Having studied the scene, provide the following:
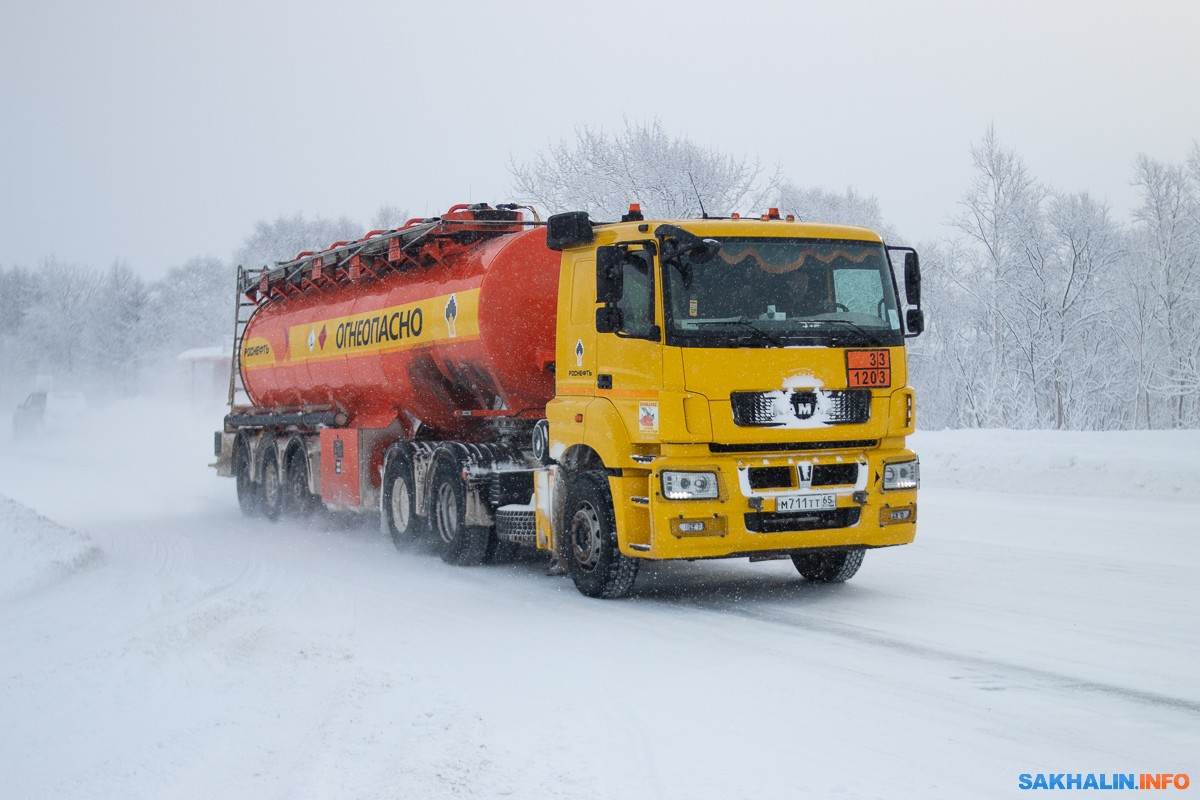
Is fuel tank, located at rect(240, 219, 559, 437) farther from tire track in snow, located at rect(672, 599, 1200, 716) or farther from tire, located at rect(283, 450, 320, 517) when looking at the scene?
tire track in snow, located at rect(672, 599, 1200, 716)

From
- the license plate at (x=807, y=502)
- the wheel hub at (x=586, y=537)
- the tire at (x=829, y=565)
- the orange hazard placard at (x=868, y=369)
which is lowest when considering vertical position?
the tire at (x=829, y=565)

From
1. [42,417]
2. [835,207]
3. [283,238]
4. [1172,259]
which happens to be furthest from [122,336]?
[1172,259]

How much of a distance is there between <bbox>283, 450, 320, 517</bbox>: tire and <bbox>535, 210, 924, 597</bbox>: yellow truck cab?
25.7ft

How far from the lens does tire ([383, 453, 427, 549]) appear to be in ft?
42.7

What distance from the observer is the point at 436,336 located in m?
12.2

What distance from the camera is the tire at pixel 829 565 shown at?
394 inches

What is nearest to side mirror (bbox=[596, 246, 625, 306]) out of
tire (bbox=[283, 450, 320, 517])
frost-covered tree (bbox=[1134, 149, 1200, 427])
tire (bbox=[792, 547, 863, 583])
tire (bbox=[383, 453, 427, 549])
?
tire (bbox=[792, 547, 863, 583])

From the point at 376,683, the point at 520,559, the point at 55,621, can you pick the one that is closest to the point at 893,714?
the point at 376,683

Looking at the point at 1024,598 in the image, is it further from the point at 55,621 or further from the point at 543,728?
the point at 55,621

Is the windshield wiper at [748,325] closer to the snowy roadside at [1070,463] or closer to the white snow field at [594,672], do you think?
the white snow field at [594,672]

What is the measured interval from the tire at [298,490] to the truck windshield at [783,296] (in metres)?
8.94

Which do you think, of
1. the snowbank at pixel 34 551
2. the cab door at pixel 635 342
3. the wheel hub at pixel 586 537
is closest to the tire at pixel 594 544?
the wheel hub at pixel 586 537

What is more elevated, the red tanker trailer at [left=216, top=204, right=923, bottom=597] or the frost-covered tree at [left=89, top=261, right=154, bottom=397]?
the frost-covered tree at [left=89, top=261, right=154, bottom=397]

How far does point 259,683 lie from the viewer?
22.1 ft
